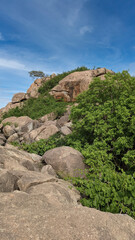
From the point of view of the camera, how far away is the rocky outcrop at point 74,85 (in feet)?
87.5

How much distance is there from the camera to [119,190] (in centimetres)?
580

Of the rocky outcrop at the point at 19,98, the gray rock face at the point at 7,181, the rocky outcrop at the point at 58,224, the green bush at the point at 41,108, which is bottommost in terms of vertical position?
the gray rock face at the point at 7,181

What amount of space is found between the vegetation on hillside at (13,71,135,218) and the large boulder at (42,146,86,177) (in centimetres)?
54

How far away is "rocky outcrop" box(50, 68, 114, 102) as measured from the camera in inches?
1050

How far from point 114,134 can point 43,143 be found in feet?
22.4

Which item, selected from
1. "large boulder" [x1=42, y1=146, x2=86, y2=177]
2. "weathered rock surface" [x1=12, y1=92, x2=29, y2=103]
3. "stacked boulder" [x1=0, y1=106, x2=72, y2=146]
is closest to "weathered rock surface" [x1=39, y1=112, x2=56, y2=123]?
"stacked boulder" [x1=0, y1=106, x2=72, y2=146]

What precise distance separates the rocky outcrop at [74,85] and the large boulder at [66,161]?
17.2 m

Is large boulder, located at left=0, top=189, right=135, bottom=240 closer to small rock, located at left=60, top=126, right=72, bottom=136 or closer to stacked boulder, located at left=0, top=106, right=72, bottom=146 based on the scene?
small rock, located at left=60, top=126, right=72, bottom=136

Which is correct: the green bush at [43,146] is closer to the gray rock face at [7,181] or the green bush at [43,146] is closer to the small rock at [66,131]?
the small rock at [66,131]

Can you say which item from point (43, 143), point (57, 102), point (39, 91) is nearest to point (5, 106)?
point (39, 91)

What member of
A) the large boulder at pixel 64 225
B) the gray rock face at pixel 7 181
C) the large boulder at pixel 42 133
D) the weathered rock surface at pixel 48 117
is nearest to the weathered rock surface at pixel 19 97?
the weathered rock surface at pixel 48 117

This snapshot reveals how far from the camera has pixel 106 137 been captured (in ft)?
37.4

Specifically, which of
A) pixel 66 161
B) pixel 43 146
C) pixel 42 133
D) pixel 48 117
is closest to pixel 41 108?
pixel 48 117

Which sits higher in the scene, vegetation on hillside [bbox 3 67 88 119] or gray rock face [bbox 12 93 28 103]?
gray rock face [bbox 12 93 28 103]
